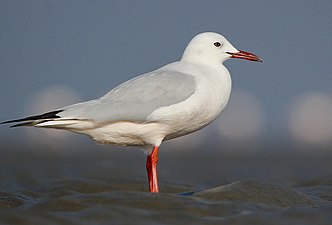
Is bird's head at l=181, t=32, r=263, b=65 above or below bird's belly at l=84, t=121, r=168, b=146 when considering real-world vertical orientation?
above

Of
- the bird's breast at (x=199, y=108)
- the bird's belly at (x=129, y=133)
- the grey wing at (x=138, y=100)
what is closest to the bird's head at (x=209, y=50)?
the bird's breast at (x=199, y=108)

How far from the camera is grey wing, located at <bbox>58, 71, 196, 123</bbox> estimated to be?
355 inches

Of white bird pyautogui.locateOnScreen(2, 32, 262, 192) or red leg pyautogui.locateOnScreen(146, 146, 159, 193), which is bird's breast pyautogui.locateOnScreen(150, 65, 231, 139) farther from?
red leg pyautogui.locateOnScreen(146, 146, 159, 193)

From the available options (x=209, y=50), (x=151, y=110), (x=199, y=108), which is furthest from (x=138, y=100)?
(x=209, y=50)

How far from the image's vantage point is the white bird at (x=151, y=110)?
29.6 ft

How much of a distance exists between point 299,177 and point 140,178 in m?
3.11


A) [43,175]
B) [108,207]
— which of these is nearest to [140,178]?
[43,175]

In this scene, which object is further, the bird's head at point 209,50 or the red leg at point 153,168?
the bird's head at point 209,50

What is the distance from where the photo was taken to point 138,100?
9.14 metres

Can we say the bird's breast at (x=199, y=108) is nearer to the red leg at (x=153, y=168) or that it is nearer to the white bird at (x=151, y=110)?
the white bird at (x=151, y=110)

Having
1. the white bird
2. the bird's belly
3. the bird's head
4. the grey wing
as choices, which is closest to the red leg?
the white bird

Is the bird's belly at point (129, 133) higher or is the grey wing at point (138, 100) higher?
the grey wing at point (138, 100)

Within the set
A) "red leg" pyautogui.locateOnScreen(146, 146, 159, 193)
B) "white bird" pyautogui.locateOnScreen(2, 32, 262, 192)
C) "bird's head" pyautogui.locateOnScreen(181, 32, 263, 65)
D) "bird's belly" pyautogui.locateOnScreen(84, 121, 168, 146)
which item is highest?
"bird's head" pyautogui.locateOnScreen(181, 32, 263, 65)

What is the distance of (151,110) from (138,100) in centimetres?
18
